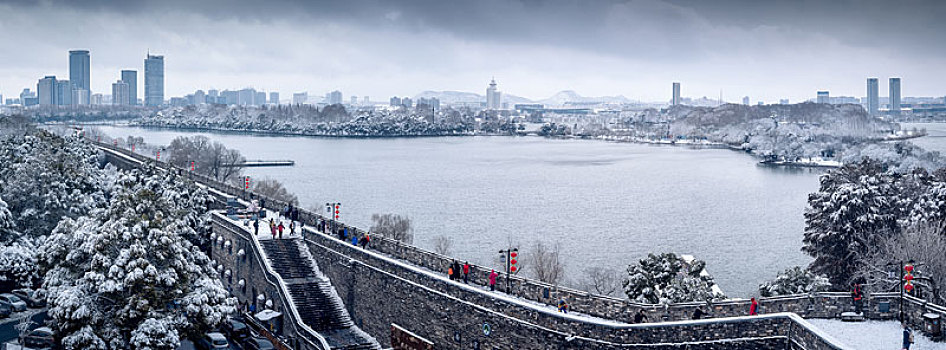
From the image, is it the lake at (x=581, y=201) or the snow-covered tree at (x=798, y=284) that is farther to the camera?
the lake at (x=581, y=201)

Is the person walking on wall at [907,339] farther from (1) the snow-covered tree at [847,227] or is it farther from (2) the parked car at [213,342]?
(2) the parked car at [213,342]

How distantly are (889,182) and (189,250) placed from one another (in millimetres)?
18691

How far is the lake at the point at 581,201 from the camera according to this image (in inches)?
1340

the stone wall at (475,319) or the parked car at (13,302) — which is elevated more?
the stone wall at (475,319)

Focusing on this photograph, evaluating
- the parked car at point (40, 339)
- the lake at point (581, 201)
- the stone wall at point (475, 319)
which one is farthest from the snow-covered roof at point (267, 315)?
the lake at point (581, 201)

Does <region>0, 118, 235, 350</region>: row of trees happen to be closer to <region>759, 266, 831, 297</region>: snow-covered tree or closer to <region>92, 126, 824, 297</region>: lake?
<region>759, 266, 831, 297</region>: snow-covered tree

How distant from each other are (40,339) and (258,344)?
447 centimetres

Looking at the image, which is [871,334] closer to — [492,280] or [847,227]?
[492,280]

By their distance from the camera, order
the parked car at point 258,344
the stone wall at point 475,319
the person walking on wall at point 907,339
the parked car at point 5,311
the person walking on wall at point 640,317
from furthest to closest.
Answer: the parked car at point 5,311, the parked car at point 258,344, the person walking on wall at point 640,317, the stone wall at point 475,319, the person walking on wall at point 907,339

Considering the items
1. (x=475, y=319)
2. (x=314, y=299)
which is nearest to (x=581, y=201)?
(x=314, y=299)

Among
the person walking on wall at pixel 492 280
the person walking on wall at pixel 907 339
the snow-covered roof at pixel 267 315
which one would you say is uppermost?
the person walking on wall at pixel 492 280

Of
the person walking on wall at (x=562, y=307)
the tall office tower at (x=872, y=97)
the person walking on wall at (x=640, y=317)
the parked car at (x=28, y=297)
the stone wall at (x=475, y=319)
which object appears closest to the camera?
the stone wall at (x=475, y=319)

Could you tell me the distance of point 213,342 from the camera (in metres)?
18.0

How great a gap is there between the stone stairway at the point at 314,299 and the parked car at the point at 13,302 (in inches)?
233
